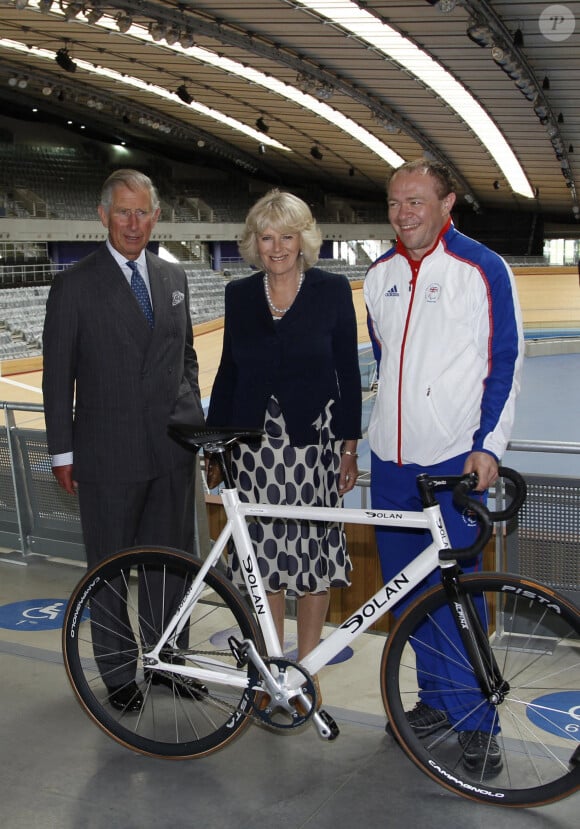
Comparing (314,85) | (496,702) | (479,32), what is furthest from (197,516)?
(314,85)

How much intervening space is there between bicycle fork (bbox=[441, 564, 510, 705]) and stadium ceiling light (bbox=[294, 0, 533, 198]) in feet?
47.2

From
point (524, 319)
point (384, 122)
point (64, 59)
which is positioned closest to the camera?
point (64, 59)

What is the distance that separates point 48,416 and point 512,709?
5.05 ft

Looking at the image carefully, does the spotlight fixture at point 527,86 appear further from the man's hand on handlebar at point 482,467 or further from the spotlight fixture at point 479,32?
the man's hand on handlebar at point 482,467

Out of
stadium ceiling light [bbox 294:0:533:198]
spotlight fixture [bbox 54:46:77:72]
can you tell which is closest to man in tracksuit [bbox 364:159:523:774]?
stadium ceiling light [bbox 294:0:533:198]

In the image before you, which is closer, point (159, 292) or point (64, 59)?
point (159, 292)

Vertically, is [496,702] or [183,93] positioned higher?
[183,93]

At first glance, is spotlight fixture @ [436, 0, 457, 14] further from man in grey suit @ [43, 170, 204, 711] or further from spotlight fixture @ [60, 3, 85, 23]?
man in grey suit @ [43, 170, 204, 711]

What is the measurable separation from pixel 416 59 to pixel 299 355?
1859 centimetres

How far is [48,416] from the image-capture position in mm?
2861

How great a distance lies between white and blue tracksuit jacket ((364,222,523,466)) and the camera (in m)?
2.44

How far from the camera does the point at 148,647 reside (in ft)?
8.96

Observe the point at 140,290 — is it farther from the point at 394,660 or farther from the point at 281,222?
the point at 394,660

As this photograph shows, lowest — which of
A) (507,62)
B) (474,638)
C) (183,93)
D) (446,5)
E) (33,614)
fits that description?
(33,614)
